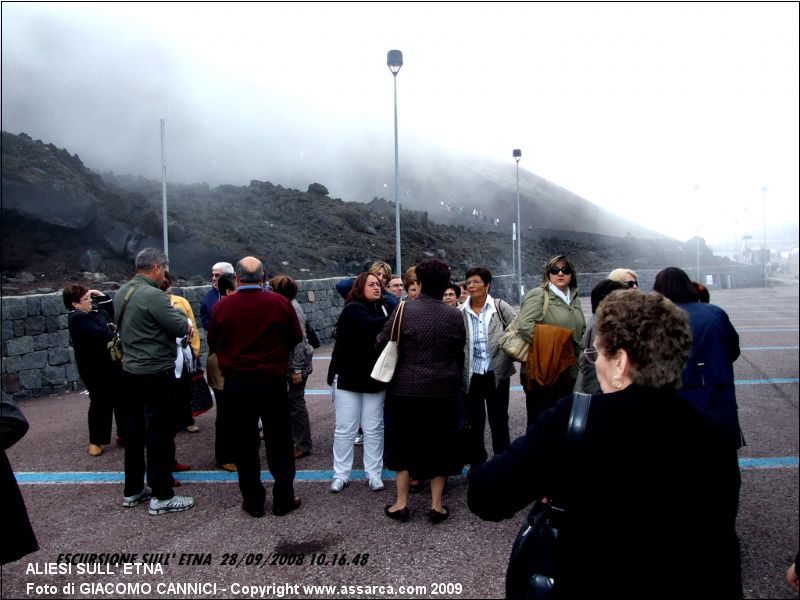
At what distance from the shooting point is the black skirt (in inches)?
136

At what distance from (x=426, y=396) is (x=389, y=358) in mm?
323

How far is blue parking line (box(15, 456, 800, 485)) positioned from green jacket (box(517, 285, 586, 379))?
4.18 ft

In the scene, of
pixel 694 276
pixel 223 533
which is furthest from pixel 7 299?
pixel 694 276

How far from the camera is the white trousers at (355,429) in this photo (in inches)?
159

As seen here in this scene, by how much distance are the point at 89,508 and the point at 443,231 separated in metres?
29.6

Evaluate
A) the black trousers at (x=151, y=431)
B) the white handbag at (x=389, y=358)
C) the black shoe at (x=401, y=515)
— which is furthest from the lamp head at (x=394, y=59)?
the black shoe at (x=401, y=515)

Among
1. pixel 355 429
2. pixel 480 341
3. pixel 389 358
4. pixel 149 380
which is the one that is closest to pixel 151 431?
pixel 149 380

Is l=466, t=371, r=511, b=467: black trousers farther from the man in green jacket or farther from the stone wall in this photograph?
the stone wall

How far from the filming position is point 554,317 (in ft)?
12.6

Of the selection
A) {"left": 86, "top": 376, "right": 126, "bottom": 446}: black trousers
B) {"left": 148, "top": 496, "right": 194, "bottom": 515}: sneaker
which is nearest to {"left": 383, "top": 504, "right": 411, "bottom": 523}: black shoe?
{"left": 148, "top": 496, "right": 194, "bottom": 515}: sneaker

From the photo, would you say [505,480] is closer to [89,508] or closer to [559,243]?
[89,508]

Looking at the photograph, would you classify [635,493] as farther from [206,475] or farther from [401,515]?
[206,475]

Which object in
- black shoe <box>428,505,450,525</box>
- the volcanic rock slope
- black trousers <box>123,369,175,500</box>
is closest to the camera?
black shoe <box>428,505,450,525</box>

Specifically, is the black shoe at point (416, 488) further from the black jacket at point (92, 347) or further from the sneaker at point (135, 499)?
the black jacket at point (92, 347)
